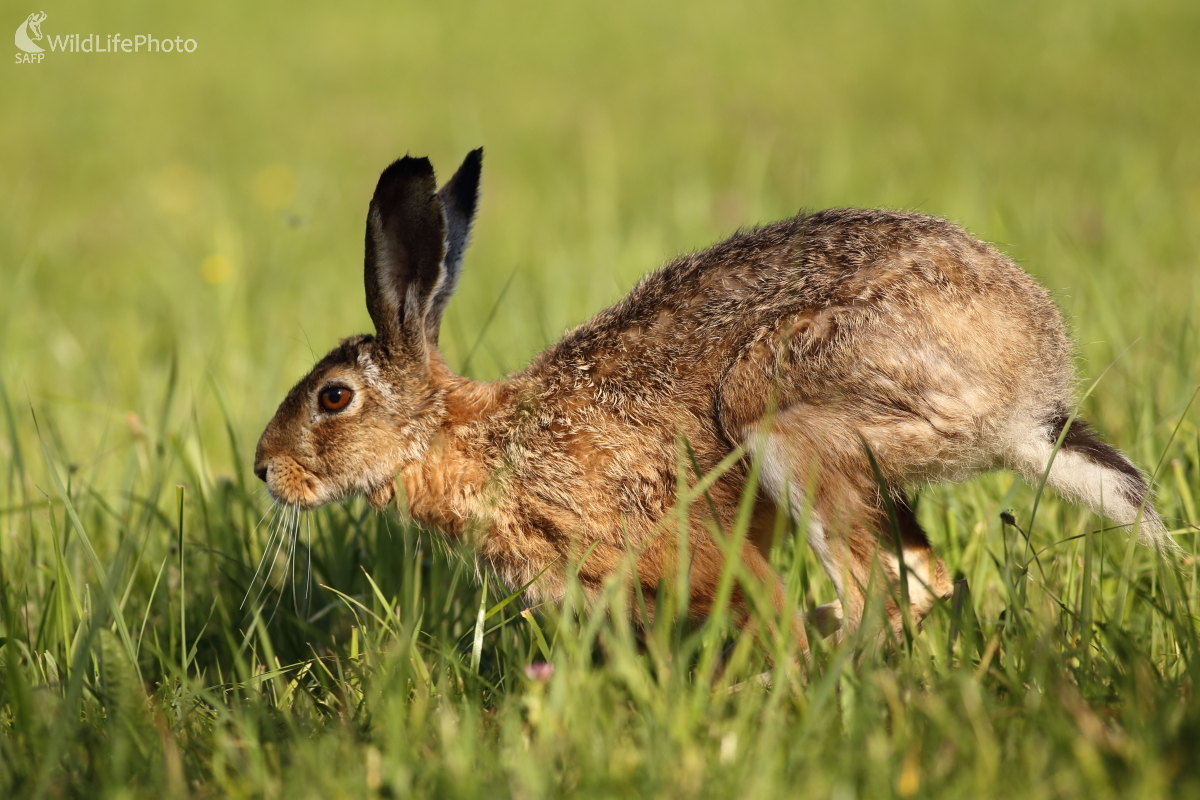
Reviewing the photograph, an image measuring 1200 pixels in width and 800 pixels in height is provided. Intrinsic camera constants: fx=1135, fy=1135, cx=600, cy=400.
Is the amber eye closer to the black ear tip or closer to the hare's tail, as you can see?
the black ear tip

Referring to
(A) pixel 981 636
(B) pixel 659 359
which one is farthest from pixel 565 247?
(A) pixel 981 636

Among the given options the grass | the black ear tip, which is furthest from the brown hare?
the grass

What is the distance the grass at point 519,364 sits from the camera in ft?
8.06

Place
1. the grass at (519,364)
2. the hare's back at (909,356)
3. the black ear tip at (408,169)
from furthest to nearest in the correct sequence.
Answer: the black ear tip at (408,169) < the hare's back at (909,356) < the grass at (519,364)

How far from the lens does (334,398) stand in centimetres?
417

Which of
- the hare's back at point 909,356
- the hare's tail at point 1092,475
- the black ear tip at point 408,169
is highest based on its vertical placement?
the black ear tip at point 408,169

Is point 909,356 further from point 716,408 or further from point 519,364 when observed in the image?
point 519,364

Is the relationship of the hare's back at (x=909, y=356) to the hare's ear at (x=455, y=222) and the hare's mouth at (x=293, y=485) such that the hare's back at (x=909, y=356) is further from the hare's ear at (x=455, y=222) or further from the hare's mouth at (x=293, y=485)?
the hare's mouth at (x=293, y=485)

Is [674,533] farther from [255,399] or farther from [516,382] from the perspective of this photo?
[255,399]

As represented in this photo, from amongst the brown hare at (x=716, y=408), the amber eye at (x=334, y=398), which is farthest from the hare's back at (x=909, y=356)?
the amber eye at (x=334, y=398)

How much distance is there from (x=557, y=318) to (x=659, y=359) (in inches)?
93.8

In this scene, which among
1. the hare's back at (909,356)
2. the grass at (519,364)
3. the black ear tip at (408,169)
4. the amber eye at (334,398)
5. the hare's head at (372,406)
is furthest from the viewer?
the amber eye at (334,398)

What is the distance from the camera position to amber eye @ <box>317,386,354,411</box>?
415 cm

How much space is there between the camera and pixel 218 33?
17.0 metres
